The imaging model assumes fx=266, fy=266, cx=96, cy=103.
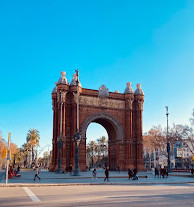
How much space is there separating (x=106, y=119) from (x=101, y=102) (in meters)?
3.05

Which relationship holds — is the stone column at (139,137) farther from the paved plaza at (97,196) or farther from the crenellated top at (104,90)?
the paved plaza at (97,196)

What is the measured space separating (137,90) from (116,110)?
18.4 ft

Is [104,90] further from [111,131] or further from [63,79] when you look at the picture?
[111,131]

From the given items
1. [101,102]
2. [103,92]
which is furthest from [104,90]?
[101,102]

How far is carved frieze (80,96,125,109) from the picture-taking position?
43406mm

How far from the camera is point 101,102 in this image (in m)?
44.7

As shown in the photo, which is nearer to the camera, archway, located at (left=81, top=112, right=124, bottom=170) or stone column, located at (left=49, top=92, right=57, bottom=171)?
stone column, located at (left=49, top=92, right=57, bottom=171)

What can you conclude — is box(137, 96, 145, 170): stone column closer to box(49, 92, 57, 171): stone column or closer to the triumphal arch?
the triumphal arch

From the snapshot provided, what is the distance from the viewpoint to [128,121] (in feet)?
150

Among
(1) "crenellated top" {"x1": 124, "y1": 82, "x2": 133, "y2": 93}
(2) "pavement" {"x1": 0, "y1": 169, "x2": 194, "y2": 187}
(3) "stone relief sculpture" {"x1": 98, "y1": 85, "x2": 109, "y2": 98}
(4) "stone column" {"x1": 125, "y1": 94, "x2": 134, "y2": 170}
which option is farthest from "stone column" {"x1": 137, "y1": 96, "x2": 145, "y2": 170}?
(2) "pavement" {"x1": 0, "y1": 169, "x2": 194, "y2": 187}

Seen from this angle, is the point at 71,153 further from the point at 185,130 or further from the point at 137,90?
the point at 185,130

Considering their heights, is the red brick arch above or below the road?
above

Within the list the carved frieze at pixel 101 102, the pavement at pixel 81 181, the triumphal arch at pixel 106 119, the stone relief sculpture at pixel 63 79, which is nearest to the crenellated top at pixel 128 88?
the triumphal arch at pixel 106 119

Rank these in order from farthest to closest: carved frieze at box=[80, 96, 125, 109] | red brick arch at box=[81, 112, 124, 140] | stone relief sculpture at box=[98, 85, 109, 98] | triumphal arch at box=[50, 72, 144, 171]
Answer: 1. stone relief sculpture at box=[98, 85, 109, 98]
2. carved frieze at box=[80, 96, 125, 109]
3. red brick arch at box=[81, 112, 124, 140]
4. triumphal arch at box=[50, 72, 144, 171]
